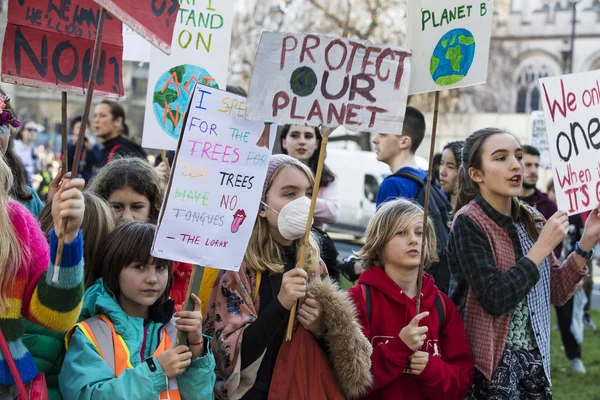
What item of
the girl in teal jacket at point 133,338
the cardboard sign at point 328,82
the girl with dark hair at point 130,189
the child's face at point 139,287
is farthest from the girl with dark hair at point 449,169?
the child's face at point 139,287

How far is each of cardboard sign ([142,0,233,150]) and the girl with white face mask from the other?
1.50 metres

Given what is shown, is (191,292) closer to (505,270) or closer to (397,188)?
(505,270)

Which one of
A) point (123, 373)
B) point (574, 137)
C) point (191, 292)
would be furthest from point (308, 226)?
point (574, 137)

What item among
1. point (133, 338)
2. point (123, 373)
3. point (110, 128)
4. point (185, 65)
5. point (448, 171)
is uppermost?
point (185, 65)

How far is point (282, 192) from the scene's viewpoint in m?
4.07

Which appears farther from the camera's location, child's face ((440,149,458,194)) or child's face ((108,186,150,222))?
child's face ((440,149,458,194))

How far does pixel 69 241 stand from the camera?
3.02 m

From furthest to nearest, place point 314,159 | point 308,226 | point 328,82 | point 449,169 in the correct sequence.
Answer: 1. point 449,169
2. point 314,159
3. point 328,82
4. point 308,226

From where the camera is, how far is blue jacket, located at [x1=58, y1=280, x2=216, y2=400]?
3.29 metres

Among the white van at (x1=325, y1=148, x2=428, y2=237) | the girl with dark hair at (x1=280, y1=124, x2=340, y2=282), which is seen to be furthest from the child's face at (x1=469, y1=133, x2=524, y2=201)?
the white van at (x1=325, y1=148, x2=428, y2=237)

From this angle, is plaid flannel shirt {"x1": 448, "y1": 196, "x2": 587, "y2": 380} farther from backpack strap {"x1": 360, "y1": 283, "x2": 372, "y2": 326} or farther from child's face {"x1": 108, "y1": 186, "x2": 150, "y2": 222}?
child's face {"x1": 108, "y1": 186, "x2": 150, "y2": 222}

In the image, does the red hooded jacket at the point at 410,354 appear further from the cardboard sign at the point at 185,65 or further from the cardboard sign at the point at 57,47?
the cardboard sign at the point at 185,65

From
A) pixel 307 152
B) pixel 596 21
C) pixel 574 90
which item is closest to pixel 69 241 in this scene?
pixel 574 90

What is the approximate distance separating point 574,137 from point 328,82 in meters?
1.41
